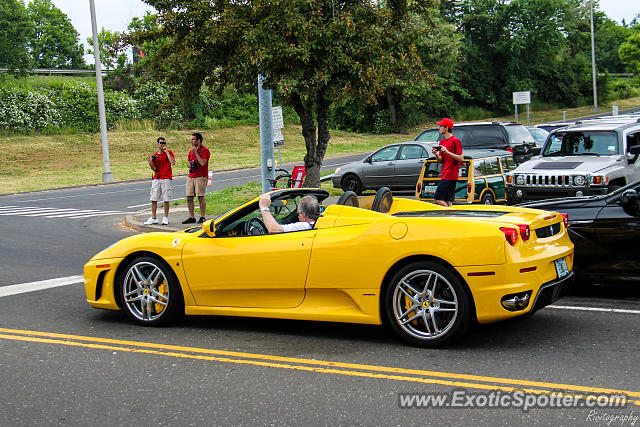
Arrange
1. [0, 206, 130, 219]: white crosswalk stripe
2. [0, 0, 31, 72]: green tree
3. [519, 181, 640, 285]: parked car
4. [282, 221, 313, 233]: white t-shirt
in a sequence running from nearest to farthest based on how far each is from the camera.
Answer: [282, 221, 313, 233]: white t-shirt, [519, 181, 640, 285]: parked car, [0, 206, 130, 219]: white crosswalk stripe, [0, 0, 31, 72]: green tree

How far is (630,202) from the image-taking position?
23.3 feet

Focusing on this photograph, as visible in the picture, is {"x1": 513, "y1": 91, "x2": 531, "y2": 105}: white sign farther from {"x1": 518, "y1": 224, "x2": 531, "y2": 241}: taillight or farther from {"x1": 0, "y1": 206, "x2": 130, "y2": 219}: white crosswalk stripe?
{"x1": 518, "y1": 224, "x2": 531, "y2": 241}: taillight

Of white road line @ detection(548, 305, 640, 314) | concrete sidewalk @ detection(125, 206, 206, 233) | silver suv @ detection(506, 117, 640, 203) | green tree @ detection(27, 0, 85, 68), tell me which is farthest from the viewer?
green tree @ detection(27, 0, 85, 68)

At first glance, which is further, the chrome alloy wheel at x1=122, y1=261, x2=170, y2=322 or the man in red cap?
the man in red cap

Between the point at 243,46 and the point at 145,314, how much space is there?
6.91 m

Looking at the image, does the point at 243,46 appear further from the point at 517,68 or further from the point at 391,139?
the point at 517,68

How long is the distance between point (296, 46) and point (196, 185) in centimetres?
389

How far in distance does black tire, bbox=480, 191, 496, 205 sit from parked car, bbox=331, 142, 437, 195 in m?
4.27

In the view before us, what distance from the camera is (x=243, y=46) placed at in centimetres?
1227

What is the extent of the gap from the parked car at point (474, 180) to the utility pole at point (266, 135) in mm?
3415

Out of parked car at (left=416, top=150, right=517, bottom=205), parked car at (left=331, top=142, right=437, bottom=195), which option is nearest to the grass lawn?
parked car at (left=331, top=142, right=437, bottom=195)

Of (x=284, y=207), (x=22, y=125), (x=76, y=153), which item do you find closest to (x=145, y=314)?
(x=284, y=207)

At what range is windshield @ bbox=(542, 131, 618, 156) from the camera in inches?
546

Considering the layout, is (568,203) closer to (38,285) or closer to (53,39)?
Result: (38,285)
